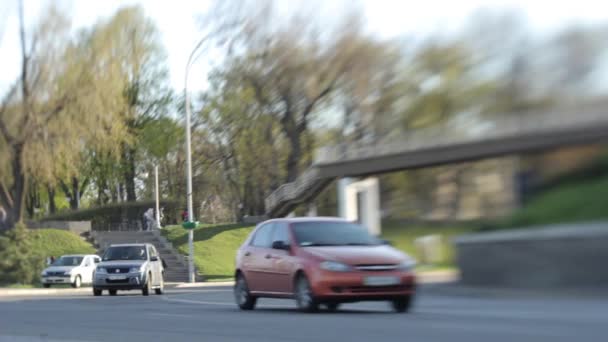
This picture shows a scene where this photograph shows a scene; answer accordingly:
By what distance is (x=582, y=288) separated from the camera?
17.1 meters

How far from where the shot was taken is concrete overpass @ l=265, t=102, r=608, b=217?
1956 centimetres

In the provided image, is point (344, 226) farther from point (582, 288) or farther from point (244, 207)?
point (244, 207)

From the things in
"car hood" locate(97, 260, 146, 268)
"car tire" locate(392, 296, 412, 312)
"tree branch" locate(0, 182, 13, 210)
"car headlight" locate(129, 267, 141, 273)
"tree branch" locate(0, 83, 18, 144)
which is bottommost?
"car tire" locate(392, 296, 412, 312)

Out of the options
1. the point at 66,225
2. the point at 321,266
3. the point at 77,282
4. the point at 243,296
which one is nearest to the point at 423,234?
the point at 243,296

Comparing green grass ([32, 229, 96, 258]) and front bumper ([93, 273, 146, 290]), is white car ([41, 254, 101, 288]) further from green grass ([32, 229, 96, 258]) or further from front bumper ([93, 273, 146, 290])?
front bumper ([93, 273, 146, 290])

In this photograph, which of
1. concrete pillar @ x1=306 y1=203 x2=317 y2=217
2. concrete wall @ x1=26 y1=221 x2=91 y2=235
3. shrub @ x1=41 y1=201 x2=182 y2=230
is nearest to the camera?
concrete pillar @ x1=306 y1=203 x2=317 y2=217

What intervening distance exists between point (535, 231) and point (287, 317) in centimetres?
467

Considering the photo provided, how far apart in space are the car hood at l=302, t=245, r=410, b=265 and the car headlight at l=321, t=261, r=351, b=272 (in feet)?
0.18

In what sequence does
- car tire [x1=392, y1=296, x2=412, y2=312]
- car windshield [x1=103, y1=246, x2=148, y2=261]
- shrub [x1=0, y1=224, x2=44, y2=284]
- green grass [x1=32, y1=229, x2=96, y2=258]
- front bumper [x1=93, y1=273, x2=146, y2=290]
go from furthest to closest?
1. green grass [x1=32, y1=229, x2=96, y2=258]
2. shrub [x1=0, y1=224, x2=44, y2=284]
3. car windshield [x1=103, y1=246, x2=148, y2=261]
4. front bumper [x1=93, y1=273, x2=146, y2=290]
5. car tire [x1=392, y1=296, x2=412, y2=312]

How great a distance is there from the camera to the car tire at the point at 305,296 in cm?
1677

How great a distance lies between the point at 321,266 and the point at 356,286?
64cm

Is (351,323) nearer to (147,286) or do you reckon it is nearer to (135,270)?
(135,270)

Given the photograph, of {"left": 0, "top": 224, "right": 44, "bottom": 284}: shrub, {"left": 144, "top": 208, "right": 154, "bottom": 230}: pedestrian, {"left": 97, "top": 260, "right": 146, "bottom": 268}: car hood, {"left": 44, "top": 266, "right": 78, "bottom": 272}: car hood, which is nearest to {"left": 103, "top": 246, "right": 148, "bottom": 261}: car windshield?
{"left": 97, "top": 260, "right": 146, "bottom": 268}: car hood

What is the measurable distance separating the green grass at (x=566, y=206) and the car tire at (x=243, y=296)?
5.13 meters
